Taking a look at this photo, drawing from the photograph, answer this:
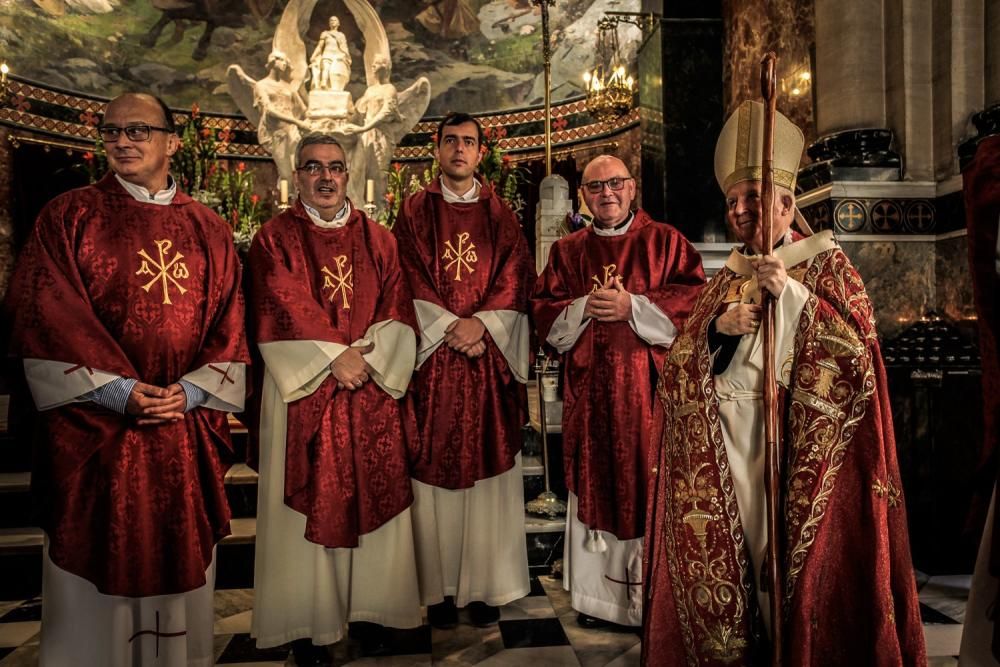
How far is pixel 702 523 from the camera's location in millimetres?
2625

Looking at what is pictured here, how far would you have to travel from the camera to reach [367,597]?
11.1 ft

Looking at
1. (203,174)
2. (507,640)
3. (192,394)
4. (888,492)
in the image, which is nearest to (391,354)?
(192,394)

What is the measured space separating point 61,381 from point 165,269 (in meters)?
0.55

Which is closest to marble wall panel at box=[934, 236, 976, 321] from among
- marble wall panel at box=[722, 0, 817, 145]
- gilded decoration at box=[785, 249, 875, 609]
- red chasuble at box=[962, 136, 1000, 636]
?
marble wall panel at box=[722, 0, 817, 145]

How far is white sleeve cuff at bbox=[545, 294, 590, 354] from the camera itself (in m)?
3.66

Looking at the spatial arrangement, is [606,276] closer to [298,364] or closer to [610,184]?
[610,184]

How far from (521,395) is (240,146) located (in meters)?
13.0

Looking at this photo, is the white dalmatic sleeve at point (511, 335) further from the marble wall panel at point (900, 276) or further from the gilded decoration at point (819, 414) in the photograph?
the marble wall panel at point (900, 276)

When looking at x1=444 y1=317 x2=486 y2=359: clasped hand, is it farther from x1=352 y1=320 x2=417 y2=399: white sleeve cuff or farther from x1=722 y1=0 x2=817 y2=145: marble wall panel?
x1=722 y1=0 x2=817 y2=145: marble wall panel

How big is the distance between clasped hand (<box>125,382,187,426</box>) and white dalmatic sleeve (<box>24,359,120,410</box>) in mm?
102

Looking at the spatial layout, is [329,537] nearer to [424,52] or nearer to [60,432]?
[60,432]

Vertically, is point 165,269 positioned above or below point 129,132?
below

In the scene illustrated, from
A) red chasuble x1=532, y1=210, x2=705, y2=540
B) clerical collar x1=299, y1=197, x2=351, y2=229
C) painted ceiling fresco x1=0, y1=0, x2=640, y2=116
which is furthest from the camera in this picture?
painted ceiling fresco x1=0, y1=0, x2=640, y2=116

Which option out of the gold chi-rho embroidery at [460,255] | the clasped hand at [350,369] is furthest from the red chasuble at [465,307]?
→ the clasped hand at [350,369]
